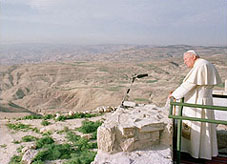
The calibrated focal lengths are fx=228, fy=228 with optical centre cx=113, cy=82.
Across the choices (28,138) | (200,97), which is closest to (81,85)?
(28,138)

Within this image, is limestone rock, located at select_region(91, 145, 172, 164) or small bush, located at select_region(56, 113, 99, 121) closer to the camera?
limestone rock, located at select_region(91, 145, 172, 164)

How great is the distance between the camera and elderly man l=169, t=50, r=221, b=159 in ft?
13.1

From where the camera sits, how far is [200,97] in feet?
13.5

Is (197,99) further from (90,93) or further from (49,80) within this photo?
(49,80)

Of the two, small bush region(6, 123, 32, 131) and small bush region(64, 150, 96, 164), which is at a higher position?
small bush region(64, 150, 96, 164)

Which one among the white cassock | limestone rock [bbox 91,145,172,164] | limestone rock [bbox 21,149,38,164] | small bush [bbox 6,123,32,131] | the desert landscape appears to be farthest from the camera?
small bush [bbox 6,123,32,131]

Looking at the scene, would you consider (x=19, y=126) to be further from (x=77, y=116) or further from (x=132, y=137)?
(x=132, y=137)

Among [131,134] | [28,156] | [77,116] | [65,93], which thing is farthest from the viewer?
[65,93]

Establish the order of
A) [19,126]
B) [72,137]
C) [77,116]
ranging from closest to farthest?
1. [72,137]
2. [19,126]
3. [77,116]

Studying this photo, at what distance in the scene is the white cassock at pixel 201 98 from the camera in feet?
13.1

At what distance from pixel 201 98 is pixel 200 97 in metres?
0.02

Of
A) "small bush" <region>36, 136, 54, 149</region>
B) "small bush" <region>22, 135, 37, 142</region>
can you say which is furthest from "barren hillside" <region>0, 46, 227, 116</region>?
"small bush" <region>36, 136, 54, 149</region>

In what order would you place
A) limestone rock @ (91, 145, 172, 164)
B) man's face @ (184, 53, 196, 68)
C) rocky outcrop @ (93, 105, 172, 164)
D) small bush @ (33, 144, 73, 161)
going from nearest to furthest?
limestone rock @ (91, 145, 172, 164) → rocky outcrop @ (93, 105, 172, 164) → man's face @ (184, 53, 196, 68) → small bush @ (33, 144, 73, 161)

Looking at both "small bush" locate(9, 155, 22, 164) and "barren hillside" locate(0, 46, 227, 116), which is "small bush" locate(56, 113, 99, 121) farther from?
"barren hillside" locate(0, 46, 227, 116)
